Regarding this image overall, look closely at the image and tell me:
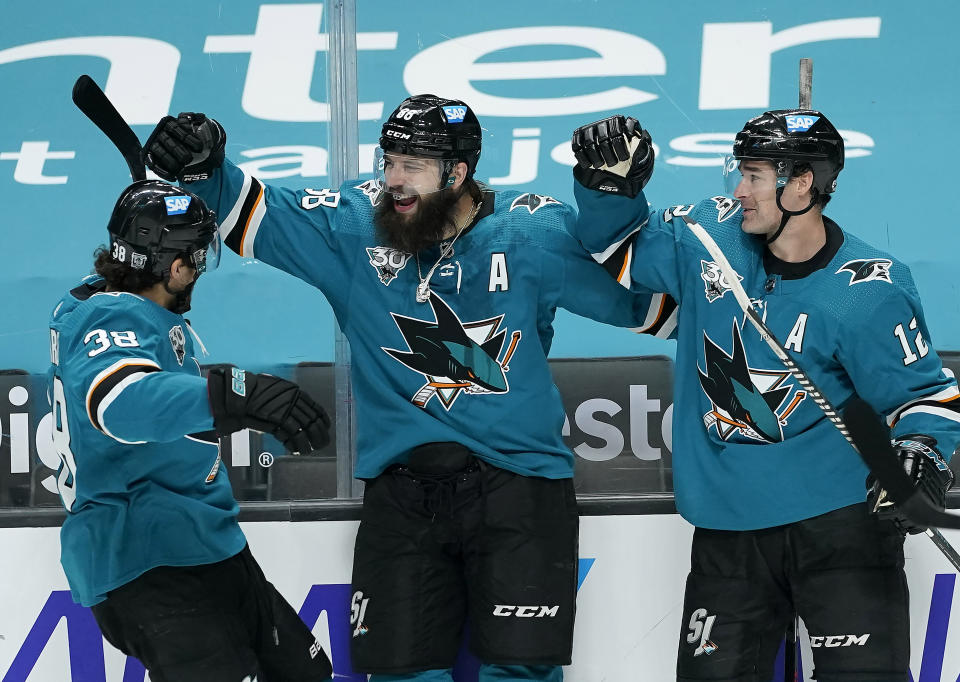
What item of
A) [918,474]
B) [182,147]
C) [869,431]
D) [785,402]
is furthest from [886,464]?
[182,147]

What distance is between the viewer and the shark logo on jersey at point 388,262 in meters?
2.56

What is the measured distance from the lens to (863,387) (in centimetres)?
234

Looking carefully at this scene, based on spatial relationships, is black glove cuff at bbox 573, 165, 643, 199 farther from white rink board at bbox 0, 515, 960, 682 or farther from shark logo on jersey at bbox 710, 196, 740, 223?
white rink board at bbox 0, 515, 960, 682

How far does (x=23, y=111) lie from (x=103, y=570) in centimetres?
162

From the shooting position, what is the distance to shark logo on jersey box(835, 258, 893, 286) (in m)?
2.34

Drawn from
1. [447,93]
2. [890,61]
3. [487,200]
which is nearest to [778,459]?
[487,200]

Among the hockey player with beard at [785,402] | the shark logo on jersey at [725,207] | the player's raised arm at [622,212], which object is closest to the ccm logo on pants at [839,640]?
the hockey player with beard at [785,402]

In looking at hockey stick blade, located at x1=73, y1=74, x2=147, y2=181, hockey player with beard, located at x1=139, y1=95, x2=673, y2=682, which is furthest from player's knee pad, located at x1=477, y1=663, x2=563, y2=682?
hockey stick blade, located at x1=73, y1=74, x2=147, y2=181

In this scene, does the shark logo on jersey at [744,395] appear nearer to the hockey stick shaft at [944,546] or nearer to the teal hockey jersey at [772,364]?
the teal hockey jersey at [772,364]

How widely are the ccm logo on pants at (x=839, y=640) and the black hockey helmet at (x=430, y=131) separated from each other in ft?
3.76

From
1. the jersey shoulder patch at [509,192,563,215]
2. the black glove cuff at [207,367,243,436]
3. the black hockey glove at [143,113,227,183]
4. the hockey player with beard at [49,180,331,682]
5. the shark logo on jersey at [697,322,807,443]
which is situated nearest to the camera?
the black glove cuff at [207,367,243,436]

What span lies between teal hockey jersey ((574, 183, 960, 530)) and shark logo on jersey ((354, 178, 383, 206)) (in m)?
0.44

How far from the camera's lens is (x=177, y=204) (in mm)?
2246

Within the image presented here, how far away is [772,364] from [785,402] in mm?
77
